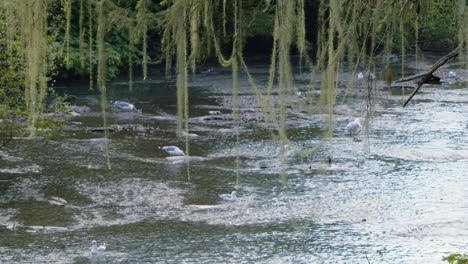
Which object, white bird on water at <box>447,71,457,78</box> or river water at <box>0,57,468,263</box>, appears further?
white bird on water at <box>447,71,457,78</box>

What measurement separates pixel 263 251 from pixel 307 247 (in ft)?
1.35

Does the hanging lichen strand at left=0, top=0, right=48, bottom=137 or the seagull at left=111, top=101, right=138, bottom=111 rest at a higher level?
the hanging lichen strand at left=0, top=0, right=48, bottom=137

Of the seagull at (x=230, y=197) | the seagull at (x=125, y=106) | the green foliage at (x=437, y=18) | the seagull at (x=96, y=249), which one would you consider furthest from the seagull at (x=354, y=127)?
the seagull at (x=96, y=249)

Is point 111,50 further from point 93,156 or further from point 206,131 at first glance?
point 93,156

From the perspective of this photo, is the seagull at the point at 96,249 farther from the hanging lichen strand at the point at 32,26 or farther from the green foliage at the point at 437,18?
the hanging lichen strand at the point at 32,26

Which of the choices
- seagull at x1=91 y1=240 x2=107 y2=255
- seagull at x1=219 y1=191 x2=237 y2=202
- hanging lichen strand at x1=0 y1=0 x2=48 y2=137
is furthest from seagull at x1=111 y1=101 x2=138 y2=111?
hanging lichen strand at x1=0 y1=0 x2=48 y2=137

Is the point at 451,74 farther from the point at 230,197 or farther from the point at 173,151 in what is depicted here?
the point at 230,197

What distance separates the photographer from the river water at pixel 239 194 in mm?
7547

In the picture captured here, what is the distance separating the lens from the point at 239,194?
9289mm

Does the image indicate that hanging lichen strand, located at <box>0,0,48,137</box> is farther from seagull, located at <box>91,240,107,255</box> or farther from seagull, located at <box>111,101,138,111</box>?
seagull, located at <box>111,101,138,111</box>

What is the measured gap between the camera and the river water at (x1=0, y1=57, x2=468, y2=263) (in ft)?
24.8

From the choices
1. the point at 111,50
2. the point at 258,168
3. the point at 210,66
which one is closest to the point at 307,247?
the point at 258,168

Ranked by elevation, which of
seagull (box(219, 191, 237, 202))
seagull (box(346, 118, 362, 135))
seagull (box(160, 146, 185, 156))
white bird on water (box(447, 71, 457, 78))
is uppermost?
white bird on water (box(447, 71, 457, 78))

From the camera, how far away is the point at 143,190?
9.48 metres
